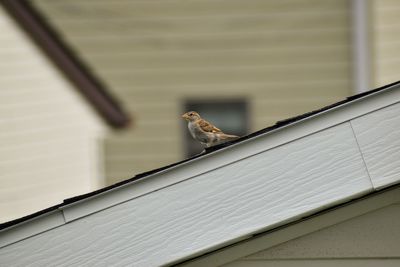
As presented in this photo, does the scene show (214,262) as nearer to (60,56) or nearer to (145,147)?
(60,56)

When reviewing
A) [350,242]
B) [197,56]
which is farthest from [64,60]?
[350,242]

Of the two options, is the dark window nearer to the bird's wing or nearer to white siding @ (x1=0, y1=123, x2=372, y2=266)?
the bird's wing

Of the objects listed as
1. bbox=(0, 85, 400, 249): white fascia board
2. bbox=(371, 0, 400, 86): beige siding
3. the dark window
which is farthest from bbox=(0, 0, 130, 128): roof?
bbox=(0, 85, 400, 249): white fascia board

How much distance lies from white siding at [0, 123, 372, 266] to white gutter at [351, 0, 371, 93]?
9463 mm

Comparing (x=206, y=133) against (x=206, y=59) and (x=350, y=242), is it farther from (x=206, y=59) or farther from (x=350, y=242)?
(x=206, y=59)

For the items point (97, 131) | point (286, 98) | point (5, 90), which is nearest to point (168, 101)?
point (286, 98)

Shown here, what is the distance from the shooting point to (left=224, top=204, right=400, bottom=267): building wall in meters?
3.93

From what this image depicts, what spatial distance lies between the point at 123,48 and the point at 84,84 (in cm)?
278

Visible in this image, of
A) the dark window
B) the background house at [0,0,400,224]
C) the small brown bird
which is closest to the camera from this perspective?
the small brown bird

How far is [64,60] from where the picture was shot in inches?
455

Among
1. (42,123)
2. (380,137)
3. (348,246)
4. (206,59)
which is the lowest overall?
(348,246)

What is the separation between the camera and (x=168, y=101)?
14586mm

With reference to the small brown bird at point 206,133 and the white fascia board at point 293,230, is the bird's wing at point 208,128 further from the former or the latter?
the white fascia board at point 293,230

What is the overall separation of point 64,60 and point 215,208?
25.7ft
